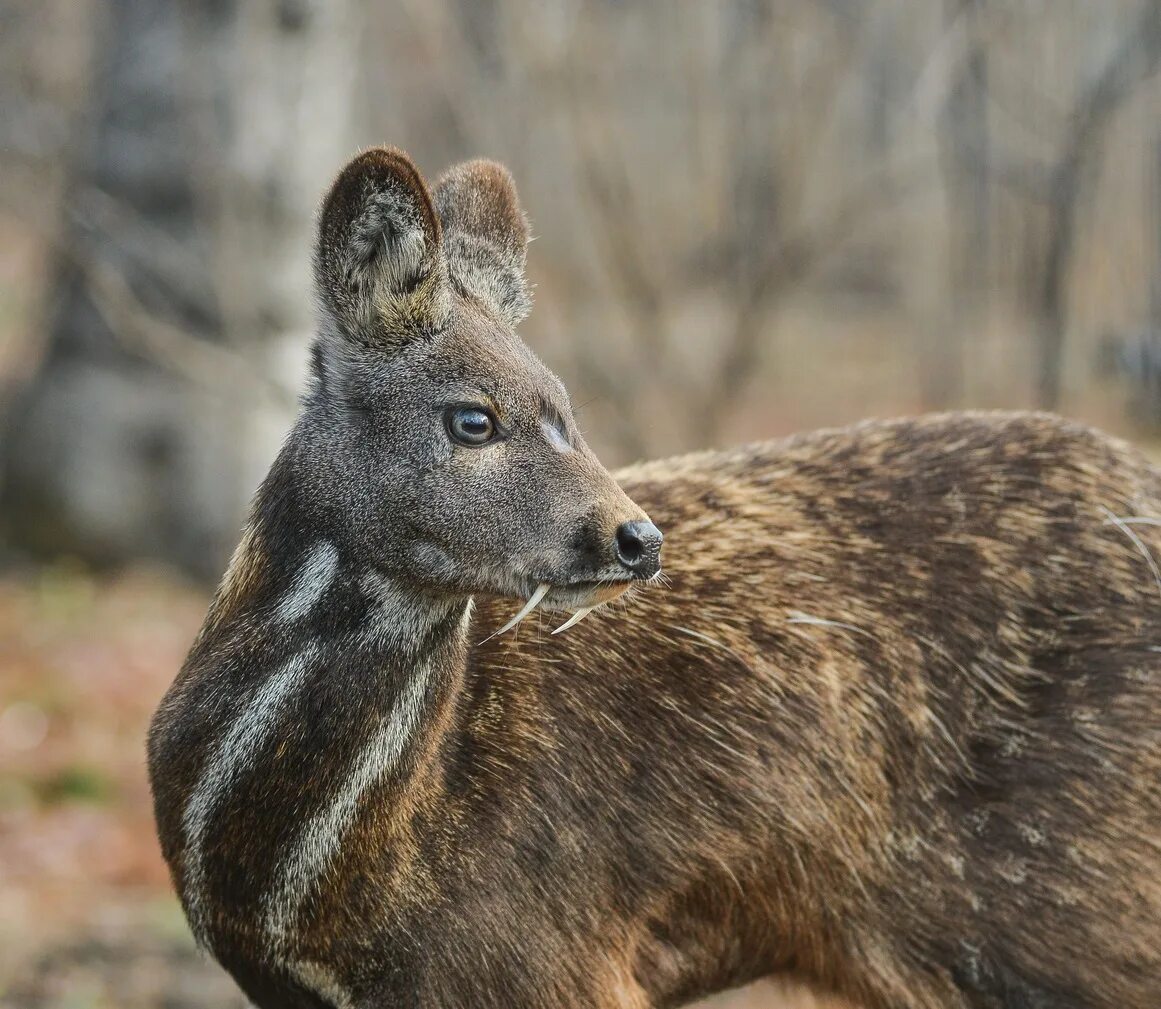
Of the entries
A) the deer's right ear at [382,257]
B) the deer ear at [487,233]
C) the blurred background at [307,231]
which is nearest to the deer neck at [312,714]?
the deer's right ear at [382,257]

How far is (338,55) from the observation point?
11.3 meters

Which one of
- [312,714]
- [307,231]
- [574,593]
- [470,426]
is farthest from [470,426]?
[307,231]

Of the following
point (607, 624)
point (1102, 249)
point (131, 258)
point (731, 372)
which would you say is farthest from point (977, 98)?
point (607, 624)

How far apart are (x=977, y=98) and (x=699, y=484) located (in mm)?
7917

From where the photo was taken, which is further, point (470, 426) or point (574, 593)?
point (470, 426)

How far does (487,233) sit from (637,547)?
1209 mm

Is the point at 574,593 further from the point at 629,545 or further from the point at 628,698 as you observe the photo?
the point at 628,698

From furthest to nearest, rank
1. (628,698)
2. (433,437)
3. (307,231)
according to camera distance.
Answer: (307,231), (628,698), (433,437)

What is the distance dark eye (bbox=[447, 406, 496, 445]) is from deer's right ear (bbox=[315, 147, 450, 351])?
257 millimetres

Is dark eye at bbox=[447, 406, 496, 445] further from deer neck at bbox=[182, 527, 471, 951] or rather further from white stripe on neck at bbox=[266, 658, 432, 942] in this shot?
white stripe on neck at bbox=[266, 658, 432, 942]

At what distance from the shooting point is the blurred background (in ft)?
30.8

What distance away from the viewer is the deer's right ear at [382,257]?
3.92 metres

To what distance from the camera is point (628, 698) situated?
4.46 m

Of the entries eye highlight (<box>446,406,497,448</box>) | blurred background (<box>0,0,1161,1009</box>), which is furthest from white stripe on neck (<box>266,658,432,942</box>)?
blurred background (<box>0,0,1161,1009</box>)
